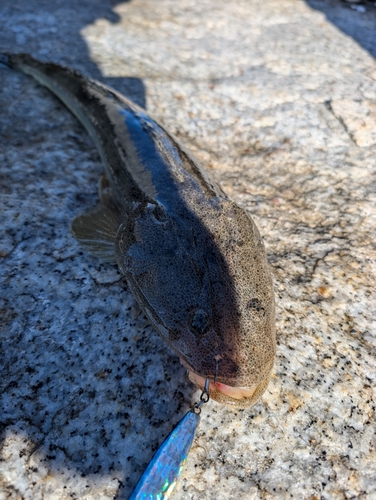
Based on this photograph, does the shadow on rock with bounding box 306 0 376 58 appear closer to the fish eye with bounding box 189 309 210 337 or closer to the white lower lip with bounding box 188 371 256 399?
the fish eye with bounding box 189 309 210 337

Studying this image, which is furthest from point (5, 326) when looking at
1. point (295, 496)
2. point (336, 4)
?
point (336, 4)

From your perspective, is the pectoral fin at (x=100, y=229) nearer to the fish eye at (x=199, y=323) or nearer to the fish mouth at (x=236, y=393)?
the fish eye at (x=199, y=323)

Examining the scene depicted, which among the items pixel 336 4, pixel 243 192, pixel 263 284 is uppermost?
pixel 336 4

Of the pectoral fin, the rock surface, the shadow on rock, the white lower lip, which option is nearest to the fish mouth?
the white lower lip

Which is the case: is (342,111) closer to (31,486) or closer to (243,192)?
(243,192)

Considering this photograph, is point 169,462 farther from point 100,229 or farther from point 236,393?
point 100,229

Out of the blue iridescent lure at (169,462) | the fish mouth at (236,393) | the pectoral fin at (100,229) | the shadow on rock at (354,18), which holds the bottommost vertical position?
the blue iridescent lure at (169,462)

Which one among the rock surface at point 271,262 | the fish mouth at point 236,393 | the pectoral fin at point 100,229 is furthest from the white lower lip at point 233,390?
the pectoral fin at point 100,229

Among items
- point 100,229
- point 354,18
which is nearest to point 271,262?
point 100,229
